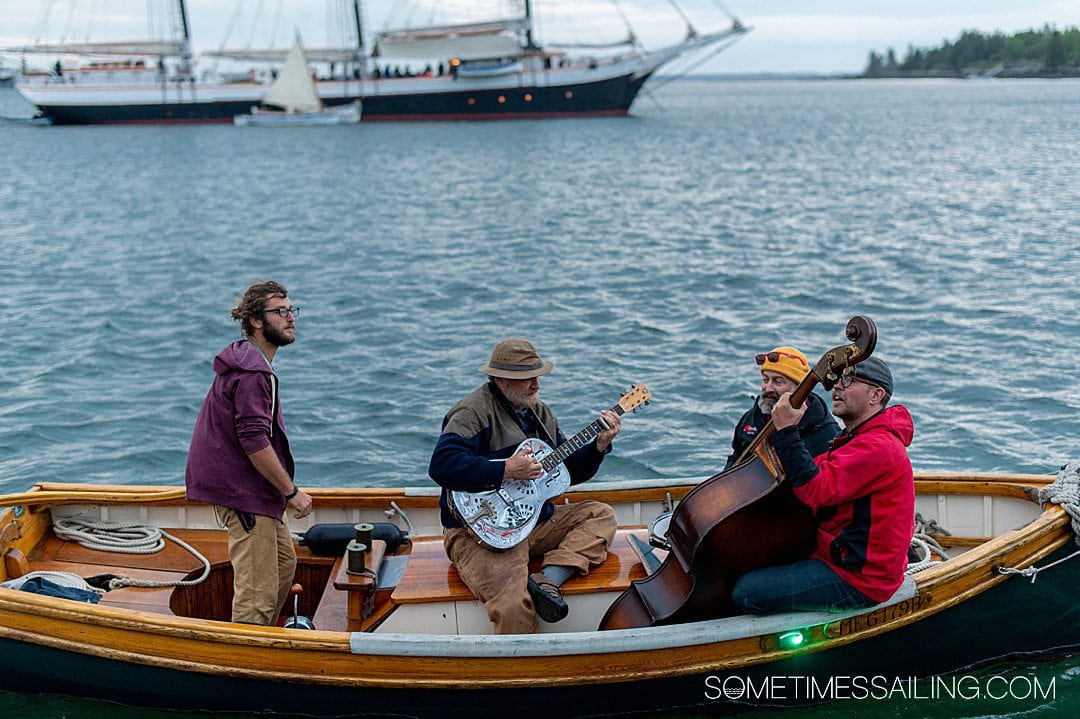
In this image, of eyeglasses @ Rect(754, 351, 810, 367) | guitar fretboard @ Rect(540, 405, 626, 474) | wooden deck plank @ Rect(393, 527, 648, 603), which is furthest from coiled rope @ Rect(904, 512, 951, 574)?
guitar fretboard @ Rect(540, 405, 626, 474)

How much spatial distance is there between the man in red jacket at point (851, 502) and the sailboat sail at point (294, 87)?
293 feet

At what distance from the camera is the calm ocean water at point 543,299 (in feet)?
45.1

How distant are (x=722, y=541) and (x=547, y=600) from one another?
111 cm

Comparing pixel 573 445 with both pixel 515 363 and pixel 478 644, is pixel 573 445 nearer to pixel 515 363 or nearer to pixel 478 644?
pixel 515 363

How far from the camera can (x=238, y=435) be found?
20.8ft

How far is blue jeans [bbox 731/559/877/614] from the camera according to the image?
20.5 feet

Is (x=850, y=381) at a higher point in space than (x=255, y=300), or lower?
lower

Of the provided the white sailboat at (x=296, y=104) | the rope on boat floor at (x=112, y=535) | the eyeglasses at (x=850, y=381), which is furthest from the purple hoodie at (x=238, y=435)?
the white sailboat at (x=296, y=104)

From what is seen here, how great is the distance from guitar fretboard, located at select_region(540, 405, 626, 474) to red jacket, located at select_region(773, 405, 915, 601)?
3.79 feet

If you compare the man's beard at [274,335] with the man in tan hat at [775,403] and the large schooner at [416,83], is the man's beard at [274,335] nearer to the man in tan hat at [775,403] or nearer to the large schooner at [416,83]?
the man in tan hat at [775,403]

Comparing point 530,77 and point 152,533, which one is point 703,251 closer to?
point 152,533

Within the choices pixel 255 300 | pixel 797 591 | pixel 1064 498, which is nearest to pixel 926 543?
pixel 1064 498

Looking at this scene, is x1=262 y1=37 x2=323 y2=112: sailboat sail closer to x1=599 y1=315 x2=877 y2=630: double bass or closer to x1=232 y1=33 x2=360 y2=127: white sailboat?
x1=232 y1=33 x2=360 y2=127: white sailboat
